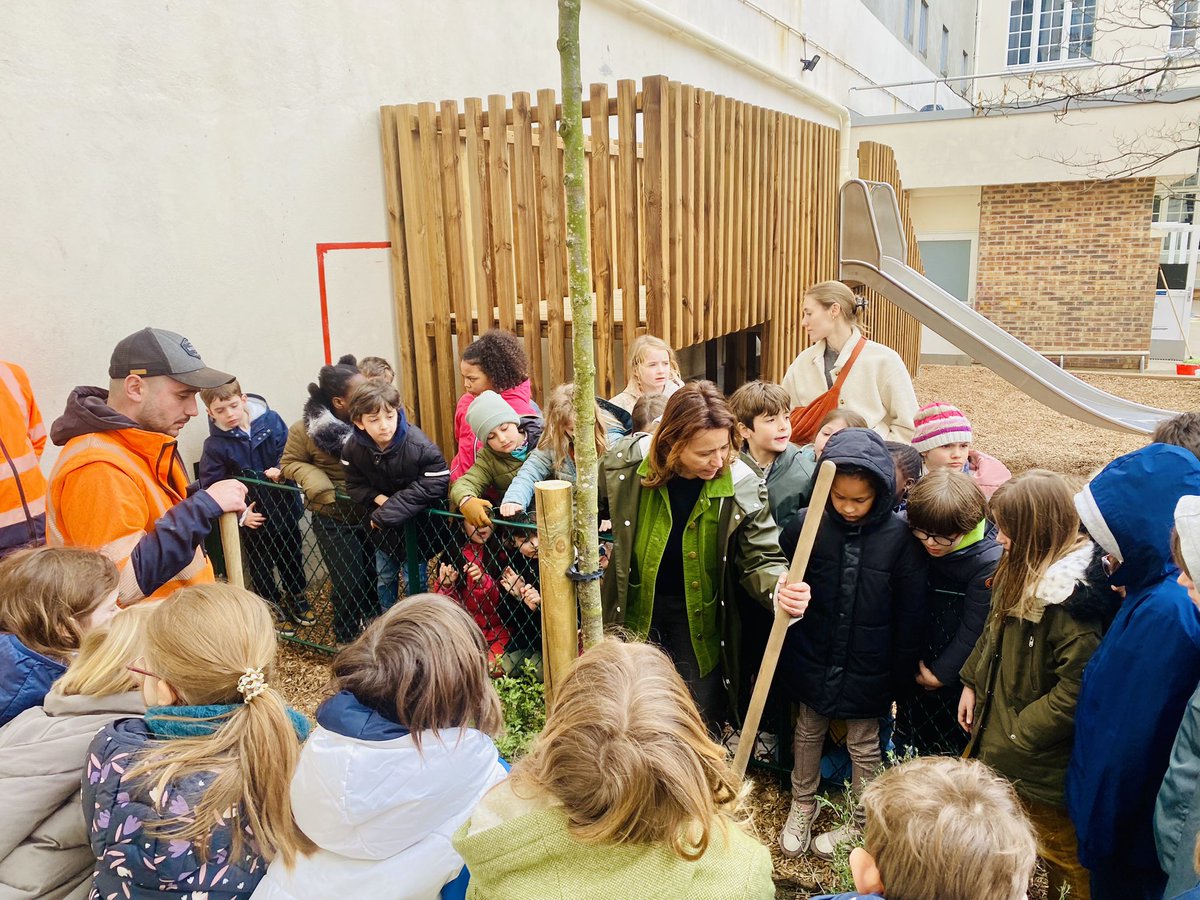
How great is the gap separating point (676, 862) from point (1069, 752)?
60.9 inches

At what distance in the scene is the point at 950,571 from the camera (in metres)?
2.89

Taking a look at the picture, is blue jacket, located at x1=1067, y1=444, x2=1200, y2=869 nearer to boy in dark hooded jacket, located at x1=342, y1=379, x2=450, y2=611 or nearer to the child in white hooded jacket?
the child in white hooded jacket

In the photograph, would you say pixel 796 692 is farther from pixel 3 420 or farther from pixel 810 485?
pixel 3 420

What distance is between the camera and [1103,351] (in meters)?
15.5

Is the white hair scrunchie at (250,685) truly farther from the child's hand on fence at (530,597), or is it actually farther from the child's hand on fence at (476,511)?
the child's hand on fence at (530,597)

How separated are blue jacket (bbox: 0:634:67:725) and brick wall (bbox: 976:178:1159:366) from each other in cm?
1659

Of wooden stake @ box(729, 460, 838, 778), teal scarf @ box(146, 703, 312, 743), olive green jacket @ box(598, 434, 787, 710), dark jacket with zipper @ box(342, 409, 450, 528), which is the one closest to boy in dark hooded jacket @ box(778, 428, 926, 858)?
olive green jacket @ box(598, 434, 787, 710)

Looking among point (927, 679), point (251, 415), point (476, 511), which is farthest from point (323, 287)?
point (927, 679)

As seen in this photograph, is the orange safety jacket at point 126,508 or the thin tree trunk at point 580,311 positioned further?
the orange safety jacket at point 126,508

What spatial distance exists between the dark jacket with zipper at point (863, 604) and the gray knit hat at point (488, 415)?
1521mm

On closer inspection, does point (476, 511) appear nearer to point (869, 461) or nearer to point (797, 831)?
point (869, 461)

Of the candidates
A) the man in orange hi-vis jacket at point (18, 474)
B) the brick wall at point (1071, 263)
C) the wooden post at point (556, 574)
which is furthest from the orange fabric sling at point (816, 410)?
the brick wall at point (1071, 263)

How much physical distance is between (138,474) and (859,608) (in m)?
2.48

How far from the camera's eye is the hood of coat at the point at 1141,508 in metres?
2.16
